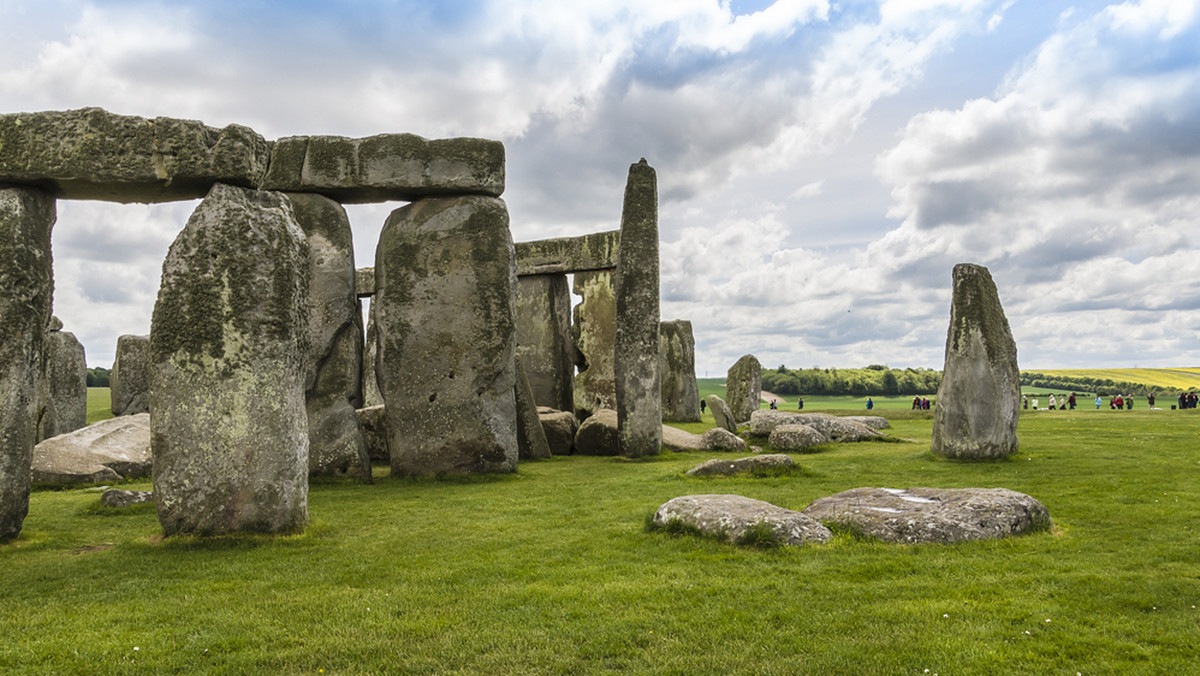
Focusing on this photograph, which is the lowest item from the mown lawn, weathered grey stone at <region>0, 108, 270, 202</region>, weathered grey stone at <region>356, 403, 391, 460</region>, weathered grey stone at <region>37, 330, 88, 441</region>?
the mown lawn

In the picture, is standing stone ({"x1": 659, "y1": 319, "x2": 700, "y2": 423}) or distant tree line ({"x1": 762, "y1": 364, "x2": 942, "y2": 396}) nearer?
standing stone ({"x1": 659, "y1": 319, "x2": 700, "y2": 423})

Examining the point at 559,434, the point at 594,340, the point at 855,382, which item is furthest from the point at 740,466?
the point at 855,382

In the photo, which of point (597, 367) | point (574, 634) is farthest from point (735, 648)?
point (597, 367)

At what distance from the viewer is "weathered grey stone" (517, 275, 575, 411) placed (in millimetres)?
20016

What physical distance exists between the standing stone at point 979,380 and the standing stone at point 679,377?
11.0 metres

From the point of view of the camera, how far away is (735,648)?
4270 mm

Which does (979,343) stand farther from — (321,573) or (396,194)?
(321,573)

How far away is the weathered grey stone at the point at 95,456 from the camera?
456 inches

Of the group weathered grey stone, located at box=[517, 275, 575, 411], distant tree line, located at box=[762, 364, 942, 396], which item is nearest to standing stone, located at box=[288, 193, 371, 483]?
weathered grey stone, located at box=[517, 275, 575, 411]

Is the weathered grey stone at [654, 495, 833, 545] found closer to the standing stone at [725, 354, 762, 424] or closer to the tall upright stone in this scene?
the tall upright stone

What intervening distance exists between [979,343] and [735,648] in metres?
9.28

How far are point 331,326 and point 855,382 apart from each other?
45.1 metres

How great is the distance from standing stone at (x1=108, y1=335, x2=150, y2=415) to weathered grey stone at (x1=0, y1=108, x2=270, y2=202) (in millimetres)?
16804

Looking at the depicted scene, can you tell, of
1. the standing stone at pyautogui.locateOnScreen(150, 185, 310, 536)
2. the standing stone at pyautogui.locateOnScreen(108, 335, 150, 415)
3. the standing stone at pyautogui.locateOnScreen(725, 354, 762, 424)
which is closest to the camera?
the standing stone at pyautogui.locateOnScreen(150, 185, 310, 536)
